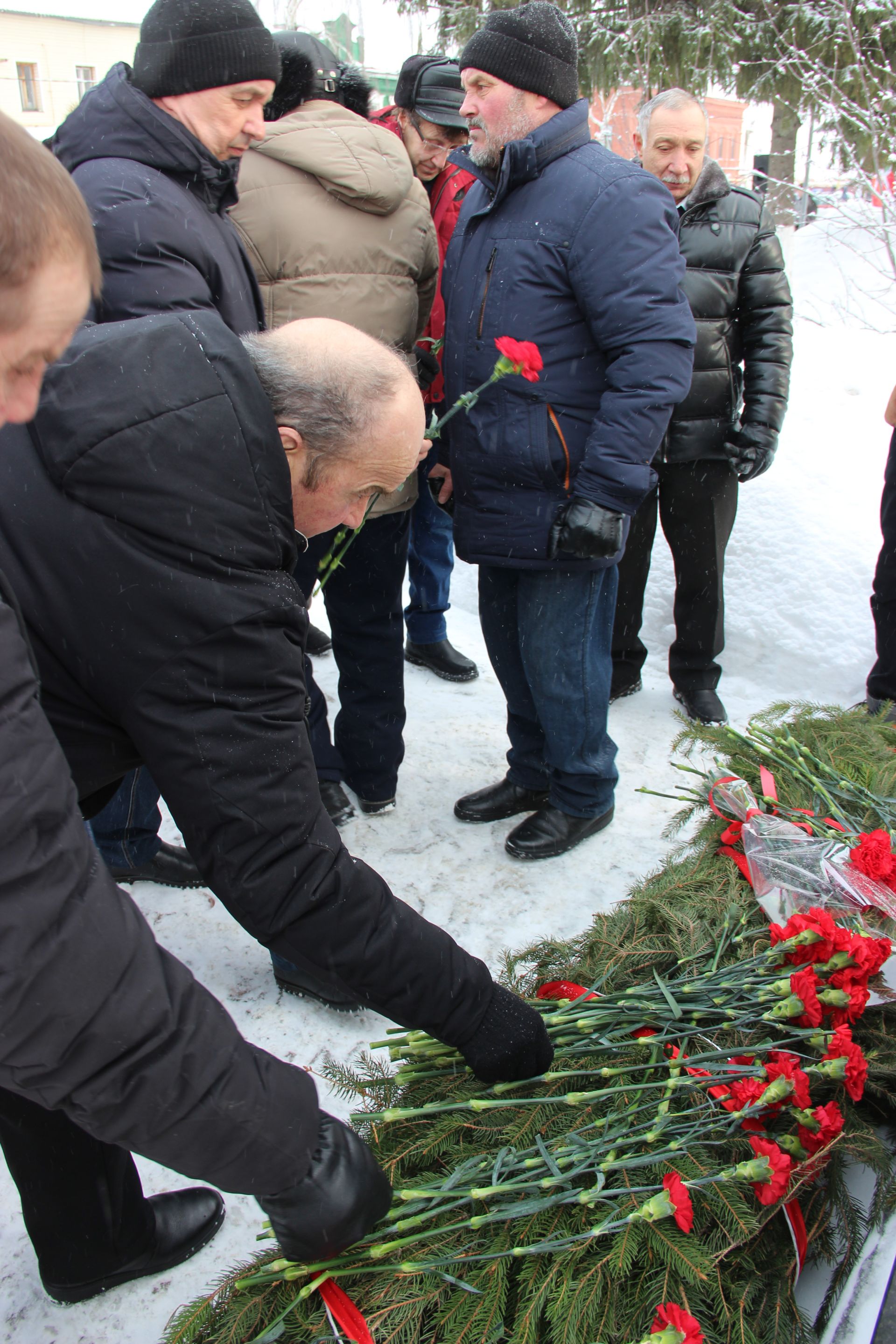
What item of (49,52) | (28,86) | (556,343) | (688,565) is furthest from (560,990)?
(49,52)

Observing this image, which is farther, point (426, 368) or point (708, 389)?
point (708, 389)

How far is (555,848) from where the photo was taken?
9.56 ft

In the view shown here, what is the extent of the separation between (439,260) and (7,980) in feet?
8.26

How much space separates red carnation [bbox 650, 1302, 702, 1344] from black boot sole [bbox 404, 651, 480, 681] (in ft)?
10.1

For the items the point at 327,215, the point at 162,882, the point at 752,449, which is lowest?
the point at 162,882

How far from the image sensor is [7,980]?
0.86 metres

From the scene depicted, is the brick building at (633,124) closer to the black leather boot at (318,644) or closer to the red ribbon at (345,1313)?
the black leather boot at (318,644)

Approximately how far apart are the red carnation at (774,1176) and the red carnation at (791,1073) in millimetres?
89

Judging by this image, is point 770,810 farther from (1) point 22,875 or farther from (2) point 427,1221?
(1) point 22,875

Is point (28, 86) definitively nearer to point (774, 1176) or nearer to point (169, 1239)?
point (169, 1239)

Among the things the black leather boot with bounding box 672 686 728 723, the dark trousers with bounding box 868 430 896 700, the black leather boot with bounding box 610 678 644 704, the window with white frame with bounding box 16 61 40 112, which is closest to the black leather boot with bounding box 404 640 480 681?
the black leather boot with bounding box 610 678 644 704

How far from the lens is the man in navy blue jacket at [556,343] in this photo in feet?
7.89

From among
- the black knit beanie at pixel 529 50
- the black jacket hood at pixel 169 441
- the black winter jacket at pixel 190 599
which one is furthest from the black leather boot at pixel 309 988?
the black knit beanie at pixel 529 50

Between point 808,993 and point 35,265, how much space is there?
136cm
